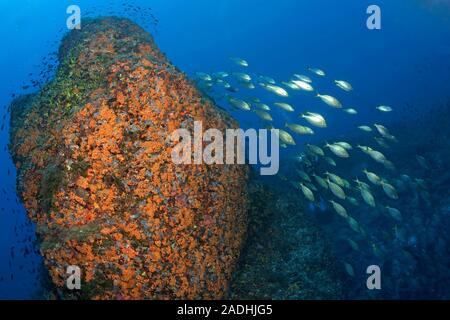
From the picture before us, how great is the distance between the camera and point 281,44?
98.9m


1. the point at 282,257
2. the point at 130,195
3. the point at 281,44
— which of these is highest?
the point at 281,44

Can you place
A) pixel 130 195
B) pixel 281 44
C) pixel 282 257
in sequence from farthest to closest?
pixel 281 44, pixel 282 257, pixel 130 195

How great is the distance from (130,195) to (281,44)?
102 m

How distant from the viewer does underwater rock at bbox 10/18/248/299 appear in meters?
4.09

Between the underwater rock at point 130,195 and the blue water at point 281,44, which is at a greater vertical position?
the blue water at point 281,44

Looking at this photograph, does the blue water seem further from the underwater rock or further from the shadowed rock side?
the underwater rock

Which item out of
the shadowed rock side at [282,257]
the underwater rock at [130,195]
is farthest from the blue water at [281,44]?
the underwater rock at [130,195]

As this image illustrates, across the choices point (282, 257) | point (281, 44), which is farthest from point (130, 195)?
point (281, 44)

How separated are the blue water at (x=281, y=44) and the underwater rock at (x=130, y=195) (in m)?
36.7

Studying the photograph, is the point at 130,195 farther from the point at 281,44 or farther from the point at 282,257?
the point at 281,44

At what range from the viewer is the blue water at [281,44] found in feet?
178

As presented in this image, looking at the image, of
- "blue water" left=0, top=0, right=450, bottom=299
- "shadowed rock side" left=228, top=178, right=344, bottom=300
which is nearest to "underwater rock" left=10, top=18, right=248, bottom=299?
"shadowed rock side" left=228, top=178, right=344, bottom=300

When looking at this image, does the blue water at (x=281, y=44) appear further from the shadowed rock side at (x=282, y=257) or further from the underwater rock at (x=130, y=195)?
the underwater rock at (x=130, y=195)

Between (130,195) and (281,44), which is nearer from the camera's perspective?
(130,195)
